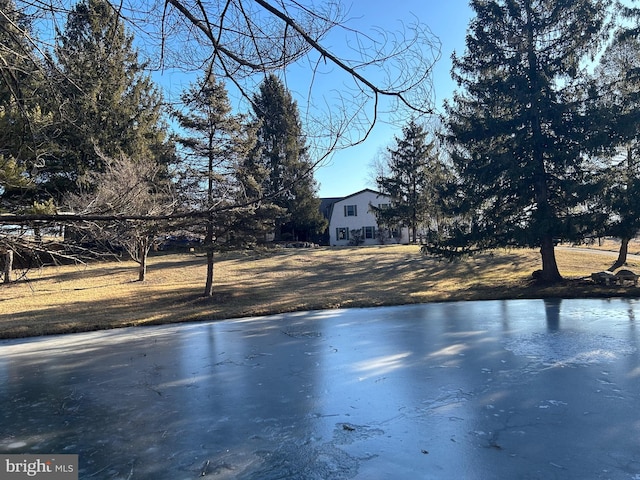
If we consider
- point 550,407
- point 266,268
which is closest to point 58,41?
point 550,407

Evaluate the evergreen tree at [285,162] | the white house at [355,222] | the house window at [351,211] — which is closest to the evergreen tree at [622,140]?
the evergreen tree at [285,162]

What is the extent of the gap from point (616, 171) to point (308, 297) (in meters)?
8.56

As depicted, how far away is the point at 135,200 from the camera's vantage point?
3.40 metres

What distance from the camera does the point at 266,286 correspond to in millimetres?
14586

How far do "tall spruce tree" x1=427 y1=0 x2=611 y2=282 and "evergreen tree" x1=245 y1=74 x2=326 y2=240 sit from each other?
485 cm

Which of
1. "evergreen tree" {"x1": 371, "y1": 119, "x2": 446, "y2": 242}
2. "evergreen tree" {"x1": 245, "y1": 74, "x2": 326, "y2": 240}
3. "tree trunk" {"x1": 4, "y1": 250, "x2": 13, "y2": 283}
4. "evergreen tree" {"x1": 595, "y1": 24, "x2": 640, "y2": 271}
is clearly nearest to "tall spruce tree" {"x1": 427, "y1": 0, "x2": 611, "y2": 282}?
"evergreen tree" {"x1": 595, "y1": 24, "x2": 640, "y2": 271}

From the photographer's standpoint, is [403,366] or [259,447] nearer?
[259,447]

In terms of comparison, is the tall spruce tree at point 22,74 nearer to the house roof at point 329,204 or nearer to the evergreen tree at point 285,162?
the evergreen tree at point 285,162

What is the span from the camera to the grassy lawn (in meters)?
10.1

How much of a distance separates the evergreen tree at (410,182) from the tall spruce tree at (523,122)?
12336mm

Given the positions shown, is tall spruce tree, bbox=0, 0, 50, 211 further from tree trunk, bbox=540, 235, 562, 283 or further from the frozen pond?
tree trunk, bbox=540, 235, 562, 283

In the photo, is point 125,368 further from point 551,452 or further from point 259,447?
point 551,452

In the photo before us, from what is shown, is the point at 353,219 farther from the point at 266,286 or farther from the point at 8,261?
the point at 8,261

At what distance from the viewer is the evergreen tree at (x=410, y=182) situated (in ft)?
81.4
